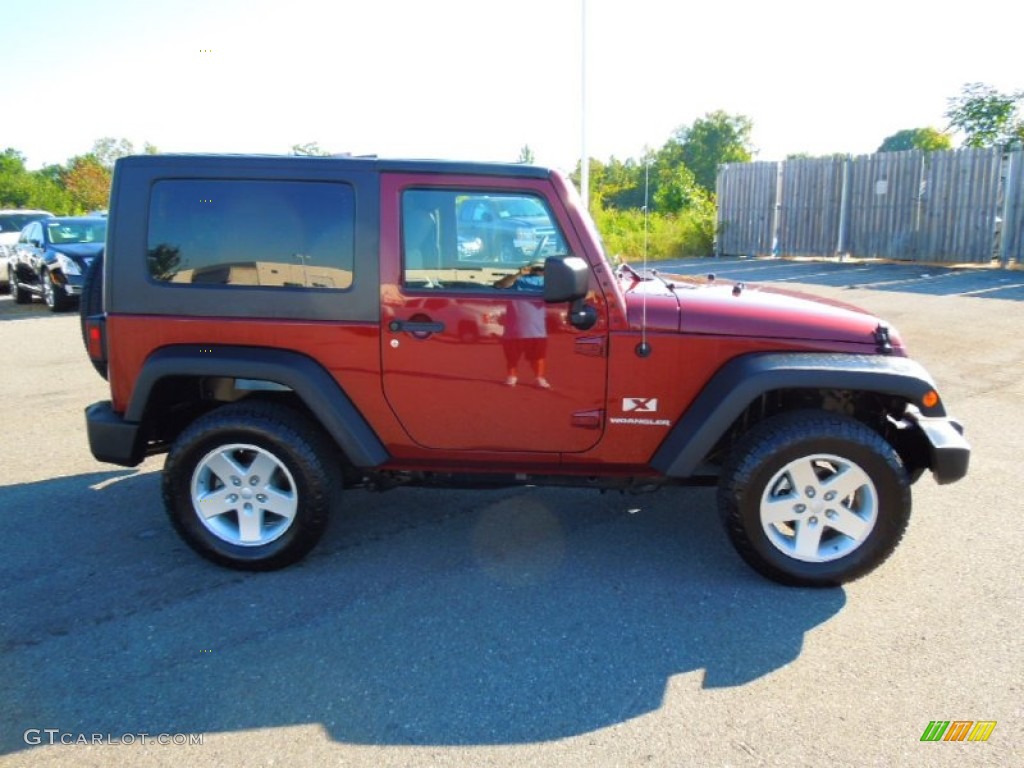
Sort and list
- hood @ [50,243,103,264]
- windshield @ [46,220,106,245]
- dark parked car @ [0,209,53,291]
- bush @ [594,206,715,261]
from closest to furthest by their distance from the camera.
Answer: hood @ [50,243,103,264]
windshield @ [46,220,106,245]
dark parked car @ [0,209,53,291]
bush @ [594,206,715,261]

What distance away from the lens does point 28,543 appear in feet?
13.6

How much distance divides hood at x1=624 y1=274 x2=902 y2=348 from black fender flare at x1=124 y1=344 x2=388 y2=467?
1423 millimetres

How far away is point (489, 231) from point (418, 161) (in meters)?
0.47

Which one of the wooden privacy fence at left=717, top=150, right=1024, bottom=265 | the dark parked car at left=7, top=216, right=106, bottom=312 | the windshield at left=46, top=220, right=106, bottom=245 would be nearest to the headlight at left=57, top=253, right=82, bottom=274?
the dark parked car at left=7, top=216, right=106, bottom=312

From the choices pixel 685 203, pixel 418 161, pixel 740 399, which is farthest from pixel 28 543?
pixel 685 203

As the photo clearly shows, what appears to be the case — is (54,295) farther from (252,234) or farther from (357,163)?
(357,163)

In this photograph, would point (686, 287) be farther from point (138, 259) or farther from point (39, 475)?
point (39, 475)

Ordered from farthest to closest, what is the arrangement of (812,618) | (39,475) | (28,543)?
(39,475)
(28,543)
(812,618)

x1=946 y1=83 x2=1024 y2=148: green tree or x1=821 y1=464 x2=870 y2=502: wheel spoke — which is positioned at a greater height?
x1=946 y1=83 x2=1024 y2=148: green tree

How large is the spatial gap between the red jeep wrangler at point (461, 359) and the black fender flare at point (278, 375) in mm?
11

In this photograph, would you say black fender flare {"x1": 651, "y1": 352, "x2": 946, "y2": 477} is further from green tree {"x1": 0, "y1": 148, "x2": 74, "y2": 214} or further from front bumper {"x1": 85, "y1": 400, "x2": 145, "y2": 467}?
green tree {"x1": 0, "y1": 148, "x2": 74, "y2": 214}

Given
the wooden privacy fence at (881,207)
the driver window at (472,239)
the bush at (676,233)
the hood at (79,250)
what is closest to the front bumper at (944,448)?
the driver window at (472,239)

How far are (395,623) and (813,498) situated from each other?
1984 millimetres

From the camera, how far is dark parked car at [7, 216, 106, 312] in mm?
13031
